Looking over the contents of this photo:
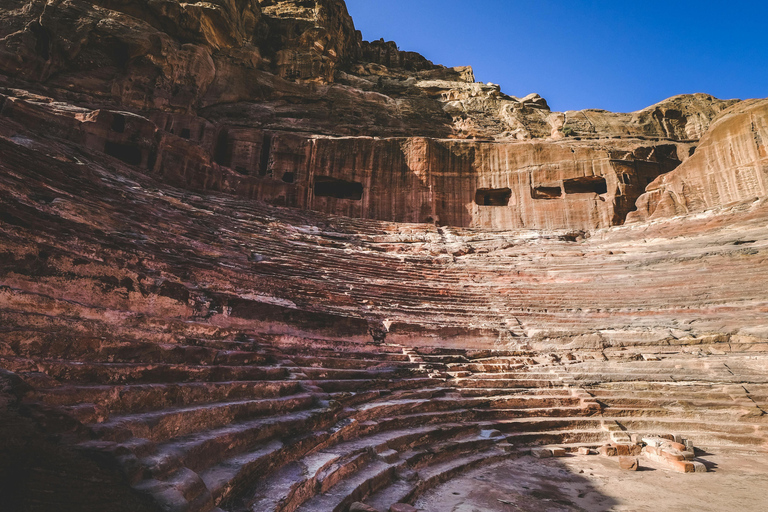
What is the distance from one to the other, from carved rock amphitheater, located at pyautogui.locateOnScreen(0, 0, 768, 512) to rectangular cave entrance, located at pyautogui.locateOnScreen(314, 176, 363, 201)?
5.5 inches

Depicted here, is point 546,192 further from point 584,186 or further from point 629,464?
point 629,464

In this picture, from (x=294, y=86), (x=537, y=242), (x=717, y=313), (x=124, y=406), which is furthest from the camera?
(x=294, y=86)

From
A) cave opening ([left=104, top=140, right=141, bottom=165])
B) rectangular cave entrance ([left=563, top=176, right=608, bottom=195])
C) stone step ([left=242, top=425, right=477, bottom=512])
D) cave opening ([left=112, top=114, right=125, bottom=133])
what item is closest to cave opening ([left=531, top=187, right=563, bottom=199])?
rectangular cave entrance ([left=563, top=176, right=608, bottom=195])

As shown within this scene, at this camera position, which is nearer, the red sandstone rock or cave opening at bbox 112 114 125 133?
the red sandstone rock

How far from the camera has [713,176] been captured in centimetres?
1478

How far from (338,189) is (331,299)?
520 inches

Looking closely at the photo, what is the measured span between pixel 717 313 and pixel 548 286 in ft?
12.0

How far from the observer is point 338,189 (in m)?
21.3

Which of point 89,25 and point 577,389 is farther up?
point 89,25

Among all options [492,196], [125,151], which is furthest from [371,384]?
[492,196]

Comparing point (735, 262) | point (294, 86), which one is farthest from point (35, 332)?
point (294, 86)

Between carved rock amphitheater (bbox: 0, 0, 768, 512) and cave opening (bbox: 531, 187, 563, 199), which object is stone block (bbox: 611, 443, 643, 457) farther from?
cave opening (bbox: 531, 187, 563, 199)

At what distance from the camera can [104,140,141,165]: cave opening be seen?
14633 millimetres

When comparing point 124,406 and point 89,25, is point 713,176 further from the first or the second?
point 89,25
